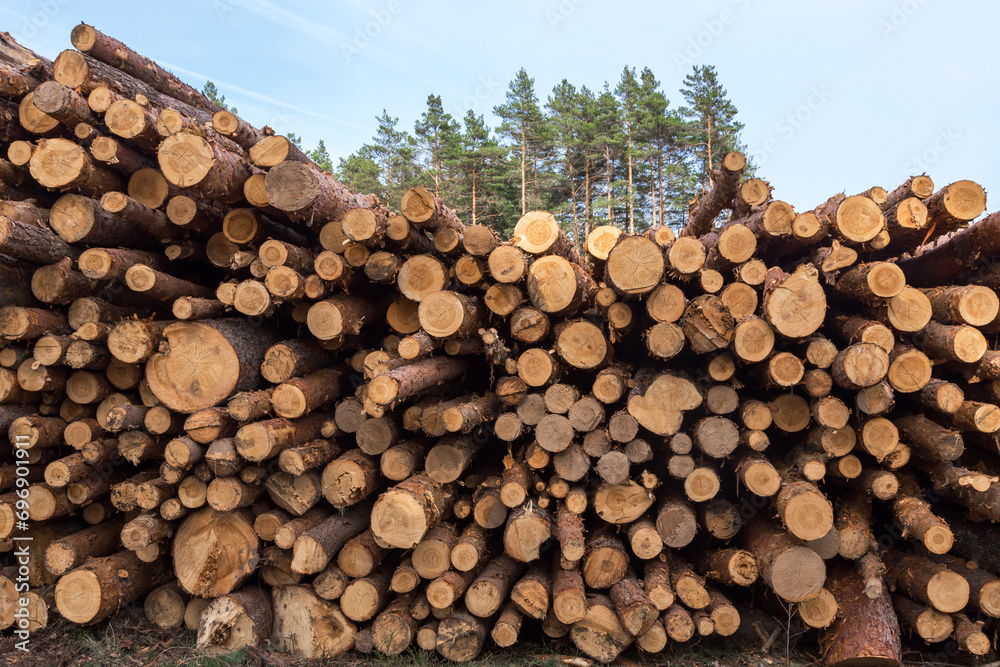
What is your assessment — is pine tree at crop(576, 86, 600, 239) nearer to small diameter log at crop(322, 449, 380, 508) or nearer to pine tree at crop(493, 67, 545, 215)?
pine tree at crop(493, 67, 545, 215)

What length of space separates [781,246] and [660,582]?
8.77 feet

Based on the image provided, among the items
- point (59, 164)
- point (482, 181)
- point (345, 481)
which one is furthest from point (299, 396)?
point (482, 181)

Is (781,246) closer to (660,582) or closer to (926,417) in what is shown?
(926,417)

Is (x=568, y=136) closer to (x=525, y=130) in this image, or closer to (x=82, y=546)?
(x=525, y=130)

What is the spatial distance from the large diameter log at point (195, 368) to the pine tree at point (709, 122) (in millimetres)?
21715

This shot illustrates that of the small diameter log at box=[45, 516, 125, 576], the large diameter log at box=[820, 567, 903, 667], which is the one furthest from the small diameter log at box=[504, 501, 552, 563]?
the small diameter log at box=[45, 516, 125, 576]

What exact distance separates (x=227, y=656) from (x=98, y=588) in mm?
984

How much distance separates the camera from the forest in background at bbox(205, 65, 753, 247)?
23.0m

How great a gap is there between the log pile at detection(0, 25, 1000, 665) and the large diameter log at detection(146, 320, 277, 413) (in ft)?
0.06

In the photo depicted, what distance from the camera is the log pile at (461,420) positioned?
3.62 m

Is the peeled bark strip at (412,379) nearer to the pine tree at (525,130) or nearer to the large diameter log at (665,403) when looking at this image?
the large diameter log at (665,403)

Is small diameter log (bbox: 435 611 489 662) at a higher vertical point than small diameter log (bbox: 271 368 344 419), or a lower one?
lower

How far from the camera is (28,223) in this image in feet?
12.7

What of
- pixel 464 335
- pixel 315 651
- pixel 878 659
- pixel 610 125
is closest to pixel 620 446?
pixel 464 335
